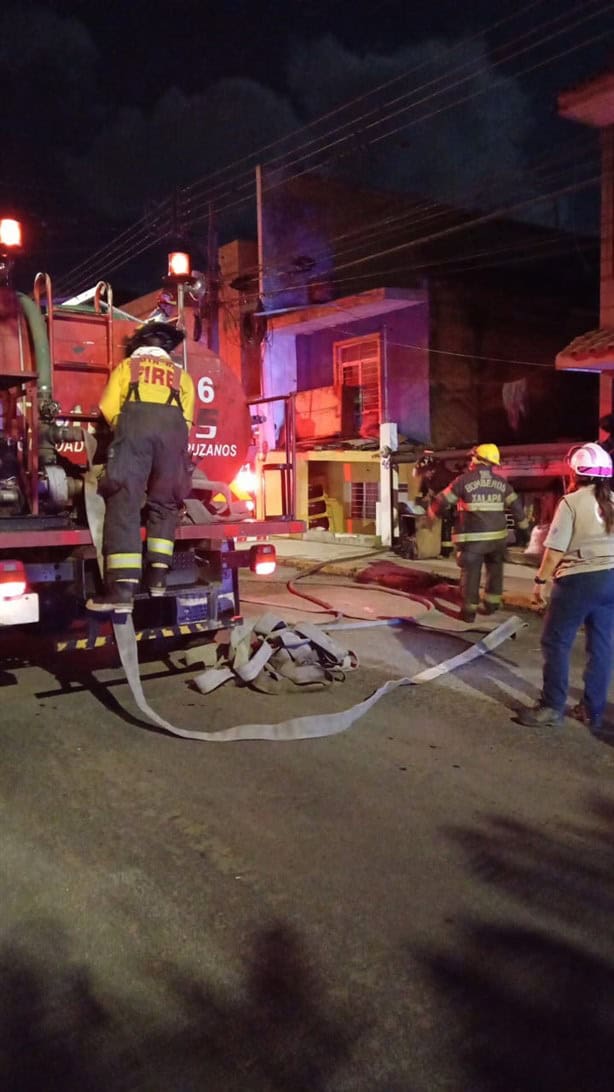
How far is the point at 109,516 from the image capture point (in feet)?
17.5

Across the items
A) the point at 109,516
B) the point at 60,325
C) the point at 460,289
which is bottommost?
the point at 109,516

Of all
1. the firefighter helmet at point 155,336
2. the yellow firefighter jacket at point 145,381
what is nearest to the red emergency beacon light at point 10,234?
the firefighter helmet at point 155,336

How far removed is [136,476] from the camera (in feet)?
17.3

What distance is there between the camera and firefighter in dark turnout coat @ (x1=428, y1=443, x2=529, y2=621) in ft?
28.5

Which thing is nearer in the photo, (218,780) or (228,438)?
(218,780)

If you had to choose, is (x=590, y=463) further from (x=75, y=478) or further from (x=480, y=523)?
(x=480, y=523)

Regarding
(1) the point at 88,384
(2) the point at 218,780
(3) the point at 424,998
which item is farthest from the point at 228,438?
(3) the point at 424,998

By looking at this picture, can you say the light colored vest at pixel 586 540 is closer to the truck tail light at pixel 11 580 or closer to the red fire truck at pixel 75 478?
the red fire truck at pixel 75 478

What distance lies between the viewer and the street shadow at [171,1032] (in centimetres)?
229

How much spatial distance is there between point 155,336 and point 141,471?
3.52 feet

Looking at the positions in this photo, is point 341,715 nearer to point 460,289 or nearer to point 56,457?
point 56,457

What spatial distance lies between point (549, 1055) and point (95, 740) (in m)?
3.34

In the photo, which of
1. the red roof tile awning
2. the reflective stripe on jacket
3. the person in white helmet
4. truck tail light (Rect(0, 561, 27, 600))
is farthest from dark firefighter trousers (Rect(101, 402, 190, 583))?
the red roof tile awning

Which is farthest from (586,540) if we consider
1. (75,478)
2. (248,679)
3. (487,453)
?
(487,453)
